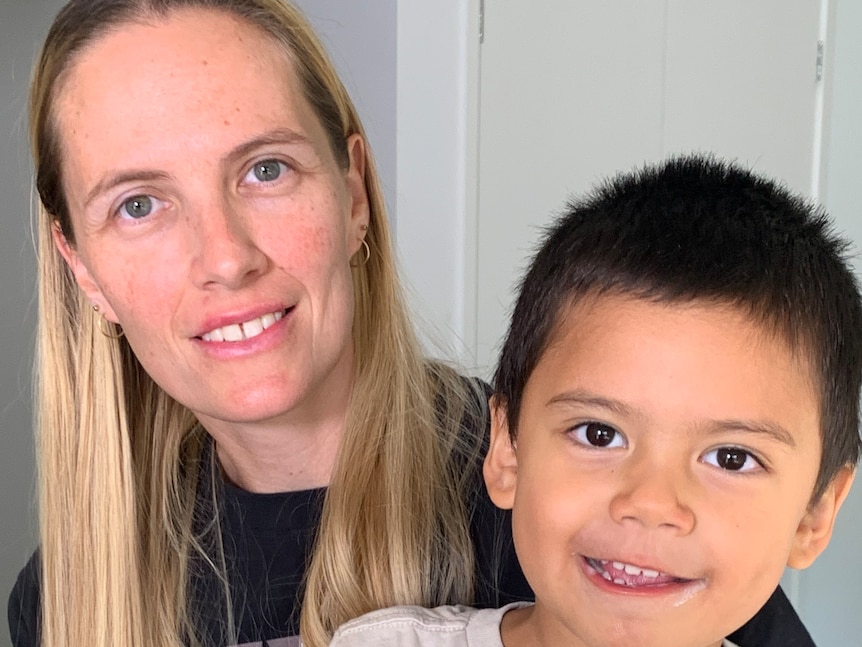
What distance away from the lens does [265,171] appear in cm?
107

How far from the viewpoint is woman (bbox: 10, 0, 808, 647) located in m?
1.04

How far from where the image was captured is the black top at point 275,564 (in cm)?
118

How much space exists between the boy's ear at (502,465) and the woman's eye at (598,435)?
111mm

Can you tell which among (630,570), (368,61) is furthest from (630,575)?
(368,61)

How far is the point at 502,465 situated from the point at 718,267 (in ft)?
0.99

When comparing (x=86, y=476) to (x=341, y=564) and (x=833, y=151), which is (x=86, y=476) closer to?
(x=341, y=564)

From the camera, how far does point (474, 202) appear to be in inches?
80.2

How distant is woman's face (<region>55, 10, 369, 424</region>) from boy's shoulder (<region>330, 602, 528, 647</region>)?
0.25 metres

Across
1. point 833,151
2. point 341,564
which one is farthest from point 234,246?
point 833,151

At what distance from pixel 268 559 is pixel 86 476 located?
286 millimetres

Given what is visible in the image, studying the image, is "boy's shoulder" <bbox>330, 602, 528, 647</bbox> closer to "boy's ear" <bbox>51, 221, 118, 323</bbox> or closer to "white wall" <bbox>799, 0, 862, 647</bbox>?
"boy's ear" <bbox>51, 221, 118, 323</bbox>

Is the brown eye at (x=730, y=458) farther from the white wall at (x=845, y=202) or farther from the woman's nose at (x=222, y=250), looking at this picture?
the white wall at (x=845, y=202)

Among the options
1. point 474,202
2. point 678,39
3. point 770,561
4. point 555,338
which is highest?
point 678,39

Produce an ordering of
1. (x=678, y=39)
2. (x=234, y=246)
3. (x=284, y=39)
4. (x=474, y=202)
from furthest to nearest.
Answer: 1. (x=678, y=39)
2. (x=474, y=202)
3. (x=284, y=39)
4. (x=234, y=246)
